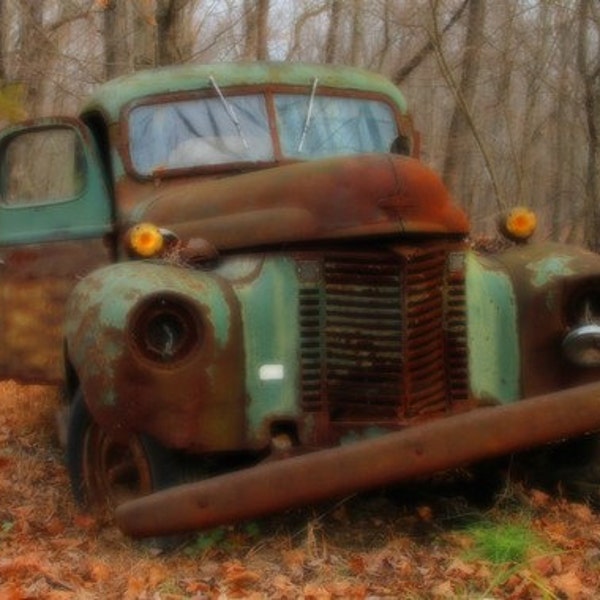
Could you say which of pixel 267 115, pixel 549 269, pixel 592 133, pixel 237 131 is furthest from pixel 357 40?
pixel 549 269

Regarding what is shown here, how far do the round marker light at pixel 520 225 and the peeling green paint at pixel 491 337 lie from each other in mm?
470

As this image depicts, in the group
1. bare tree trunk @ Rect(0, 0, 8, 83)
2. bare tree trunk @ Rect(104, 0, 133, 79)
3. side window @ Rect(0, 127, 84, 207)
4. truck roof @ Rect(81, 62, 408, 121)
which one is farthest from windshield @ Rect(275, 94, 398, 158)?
bare tree trunk @ Rect(0, 0, 8, 83)

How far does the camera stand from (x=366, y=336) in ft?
14.4

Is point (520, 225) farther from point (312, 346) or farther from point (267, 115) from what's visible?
point (267, 115)

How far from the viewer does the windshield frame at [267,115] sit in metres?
5.67

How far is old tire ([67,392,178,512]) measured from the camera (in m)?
4.74

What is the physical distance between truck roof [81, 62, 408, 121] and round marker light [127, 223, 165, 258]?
1378mm

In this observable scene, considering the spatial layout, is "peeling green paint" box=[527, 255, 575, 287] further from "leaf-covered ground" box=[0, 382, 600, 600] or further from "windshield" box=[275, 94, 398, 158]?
"windshield" box=[275, 94, 398, 158]

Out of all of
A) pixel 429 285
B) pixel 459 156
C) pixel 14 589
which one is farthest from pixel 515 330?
pixel 459 156

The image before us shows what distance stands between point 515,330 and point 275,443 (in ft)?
3.65

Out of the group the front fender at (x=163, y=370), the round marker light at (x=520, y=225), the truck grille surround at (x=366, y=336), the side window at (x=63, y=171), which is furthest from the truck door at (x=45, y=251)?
the round marker light at (x=520, y=225)

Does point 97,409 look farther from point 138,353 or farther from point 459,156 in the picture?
point 459,156

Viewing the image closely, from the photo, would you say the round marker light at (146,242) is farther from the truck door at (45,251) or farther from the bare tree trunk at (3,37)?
the bare tree trunk at (3,37)

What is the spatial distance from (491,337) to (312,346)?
76 cm
